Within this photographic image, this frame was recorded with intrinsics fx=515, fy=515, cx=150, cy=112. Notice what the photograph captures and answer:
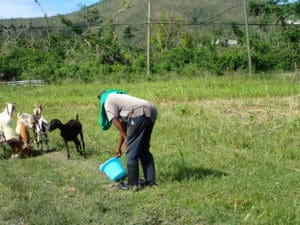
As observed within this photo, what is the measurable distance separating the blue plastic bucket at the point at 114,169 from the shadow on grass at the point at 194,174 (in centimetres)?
84

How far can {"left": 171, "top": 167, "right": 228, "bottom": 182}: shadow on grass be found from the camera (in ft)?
26.0

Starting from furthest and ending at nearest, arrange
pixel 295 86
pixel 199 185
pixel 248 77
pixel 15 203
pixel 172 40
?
pixel 172 40 < pixel 248 77 < pixel 295 86 < pixel 199 185 < pixel 15 203

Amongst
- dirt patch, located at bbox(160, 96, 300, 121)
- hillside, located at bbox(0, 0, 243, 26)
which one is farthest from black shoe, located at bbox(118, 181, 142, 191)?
hillside, located at bbox(0, 0, 243, 26)

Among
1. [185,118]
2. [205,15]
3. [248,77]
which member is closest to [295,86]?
[248,77]

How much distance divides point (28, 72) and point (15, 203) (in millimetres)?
23090

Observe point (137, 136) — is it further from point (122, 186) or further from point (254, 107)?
point (254, 107)

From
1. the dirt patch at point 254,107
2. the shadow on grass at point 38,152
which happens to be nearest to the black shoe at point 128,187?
the shadow on grass at point 38,152

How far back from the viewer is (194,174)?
811cm

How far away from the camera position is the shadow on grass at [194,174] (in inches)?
312

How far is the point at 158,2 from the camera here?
62.2 m

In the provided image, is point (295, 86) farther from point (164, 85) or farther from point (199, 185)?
point (199, 185)

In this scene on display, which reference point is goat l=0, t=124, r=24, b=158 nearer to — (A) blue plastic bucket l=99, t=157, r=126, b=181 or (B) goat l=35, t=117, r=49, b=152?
(B) goat l=35, t=117, r=49, b=152

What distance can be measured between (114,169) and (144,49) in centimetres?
2602

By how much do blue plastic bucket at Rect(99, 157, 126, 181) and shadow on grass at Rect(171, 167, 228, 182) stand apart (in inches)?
33.0
